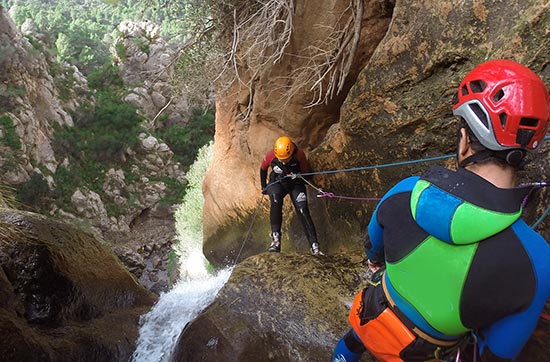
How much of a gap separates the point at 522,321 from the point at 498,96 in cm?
85

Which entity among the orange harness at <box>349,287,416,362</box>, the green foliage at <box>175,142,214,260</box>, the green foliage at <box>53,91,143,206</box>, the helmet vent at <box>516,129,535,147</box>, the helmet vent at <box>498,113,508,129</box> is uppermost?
the helmet vent at <box>498,113,508,129</box>

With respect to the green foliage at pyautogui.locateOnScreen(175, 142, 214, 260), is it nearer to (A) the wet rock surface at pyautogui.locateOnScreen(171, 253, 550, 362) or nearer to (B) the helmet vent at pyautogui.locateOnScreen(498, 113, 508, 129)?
(A) the wet rock surface at pyautogui.locateOnScreen(171, 253, 550, 362)

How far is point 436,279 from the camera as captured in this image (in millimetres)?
1602

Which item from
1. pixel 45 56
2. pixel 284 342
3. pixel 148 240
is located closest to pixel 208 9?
pixel 284 342

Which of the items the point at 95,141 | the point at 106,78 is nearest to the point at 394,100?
the point at 95,141

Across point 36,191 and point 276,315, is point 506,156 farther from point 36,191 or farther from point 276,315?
point 36,191

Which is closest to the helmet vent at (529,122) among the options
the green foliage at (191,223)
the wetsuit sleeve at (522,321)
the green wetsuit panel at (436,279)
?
the wetsuit sleeve at (522,321)

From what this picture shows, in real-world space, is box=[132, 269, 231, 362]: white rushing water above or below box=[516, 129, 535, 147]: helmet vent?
below

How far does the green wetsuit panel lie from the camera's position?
60.0 inches

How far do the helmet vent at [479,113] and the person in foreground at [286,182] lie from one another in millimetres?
4071

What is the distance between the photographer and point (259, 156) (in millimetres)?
7625

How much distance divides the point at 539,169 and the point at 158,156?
39.3 meters

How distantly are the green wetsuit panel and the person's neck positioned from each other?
0.30m

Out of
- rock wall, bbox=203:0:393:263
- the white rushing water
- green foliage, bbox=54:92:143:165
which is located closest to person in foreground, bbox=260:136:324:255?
rock wall, bbox=203:0:393:263
